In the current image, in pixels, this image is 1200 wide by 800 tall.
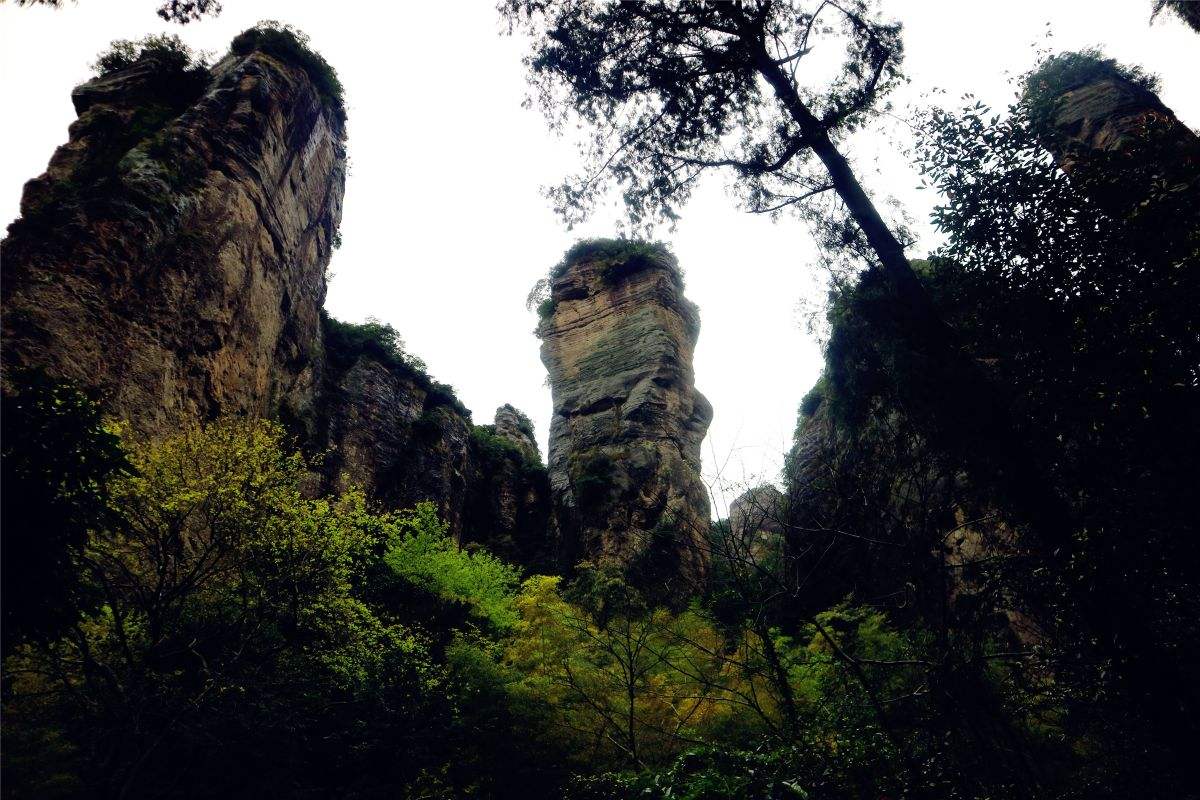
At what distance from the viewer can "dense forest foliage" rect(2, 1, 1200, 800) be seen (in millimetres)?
4641

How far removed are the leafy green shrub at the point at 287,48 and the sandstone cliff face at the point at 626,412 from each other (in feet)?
52.2

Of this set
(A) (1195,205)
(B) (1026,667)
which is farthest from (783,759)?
(A) (1195,205)

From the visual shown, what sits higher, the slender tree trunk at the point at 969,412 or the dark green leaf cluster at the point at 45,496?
the dark green leaf cluster at the point at 45,496

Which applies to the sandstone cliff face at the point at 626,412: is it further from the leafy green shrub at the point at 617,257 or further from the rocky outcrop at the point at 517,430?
the rocky outcrop at the point at 517,430

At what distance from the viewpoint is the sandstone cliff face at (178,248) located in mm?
13773

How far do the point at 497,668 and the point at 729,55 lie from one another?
1336 cm

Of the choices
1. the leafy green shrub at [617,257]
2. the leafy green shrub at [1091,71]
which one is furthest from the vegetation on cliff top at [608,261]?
the leafy green shrub at [1091,71]

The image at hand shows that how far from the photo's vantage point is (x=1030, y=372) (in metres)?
5.52

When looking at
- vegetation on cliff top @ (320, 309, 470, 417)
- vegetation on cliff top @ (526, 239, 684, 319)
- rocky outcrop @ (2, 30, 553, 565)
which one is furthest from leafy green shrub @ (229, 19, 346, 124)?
vegetation on cliff top @ (526, 239, 684, 319)

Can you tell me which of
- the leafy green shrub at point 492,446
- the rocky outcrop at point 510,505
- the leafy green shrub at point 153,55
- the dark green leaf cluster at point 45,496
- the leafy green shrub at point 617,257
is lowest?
the dark green leaf cluster at point 45,496

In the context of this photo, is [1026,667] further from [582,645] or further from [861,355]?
[582,645]

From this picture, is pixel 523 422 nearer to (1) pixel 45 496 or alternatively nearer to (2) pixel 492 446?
(2) pixel 492 446

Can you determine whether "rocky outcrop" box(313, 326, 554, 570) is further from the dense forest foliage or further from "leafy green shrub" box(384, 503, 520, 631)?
the dense forest foliage

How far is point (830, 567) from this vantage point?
9648 millimetres
